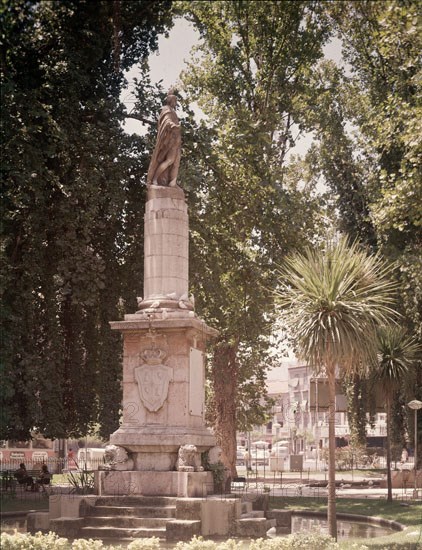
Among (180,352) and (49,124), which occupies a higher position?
(49,124)

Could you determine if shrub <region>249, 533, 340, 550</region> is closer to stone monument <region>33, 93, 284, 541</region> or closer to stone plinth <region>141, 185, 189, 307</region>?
stone monument <region>33, 93, 284, 541</region>

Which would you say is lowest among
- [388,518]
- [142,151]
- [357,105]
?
[388,518]

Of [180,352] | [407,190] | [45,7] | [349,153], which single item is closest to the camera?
[45,7]

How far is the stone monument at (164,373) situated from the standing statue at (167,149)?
0.08 ft

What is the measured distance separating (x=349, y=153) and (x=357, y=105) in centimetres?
620

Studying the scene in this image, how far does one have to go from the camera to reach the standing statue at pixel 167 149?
17.6 meters

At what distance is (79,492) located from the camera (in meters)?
16.9

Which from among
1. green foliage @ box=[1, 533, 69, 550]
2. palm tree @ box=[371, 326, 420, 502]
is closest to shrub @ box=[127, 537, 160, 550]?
green foliage @ box=[1, 533, 69, 550]

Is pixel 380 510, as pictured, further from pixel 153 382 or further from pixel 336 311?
pixel 336 311

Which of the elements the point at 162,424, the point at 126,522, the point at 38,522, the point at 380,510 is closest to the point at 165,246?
the point at 162,424

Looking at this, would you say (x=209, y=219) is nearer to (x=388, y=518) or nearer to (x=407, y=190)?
(x=407, y=190)

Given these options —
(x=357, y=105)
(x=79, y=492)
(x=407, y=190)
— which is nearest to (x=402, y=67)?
(x=407, y=190)

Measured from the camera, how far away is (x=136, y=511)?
15.2 meters

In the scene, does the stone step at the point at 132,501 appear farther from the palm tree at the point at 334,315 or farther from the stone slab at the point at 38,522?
the palm tree at the point at 334,315
